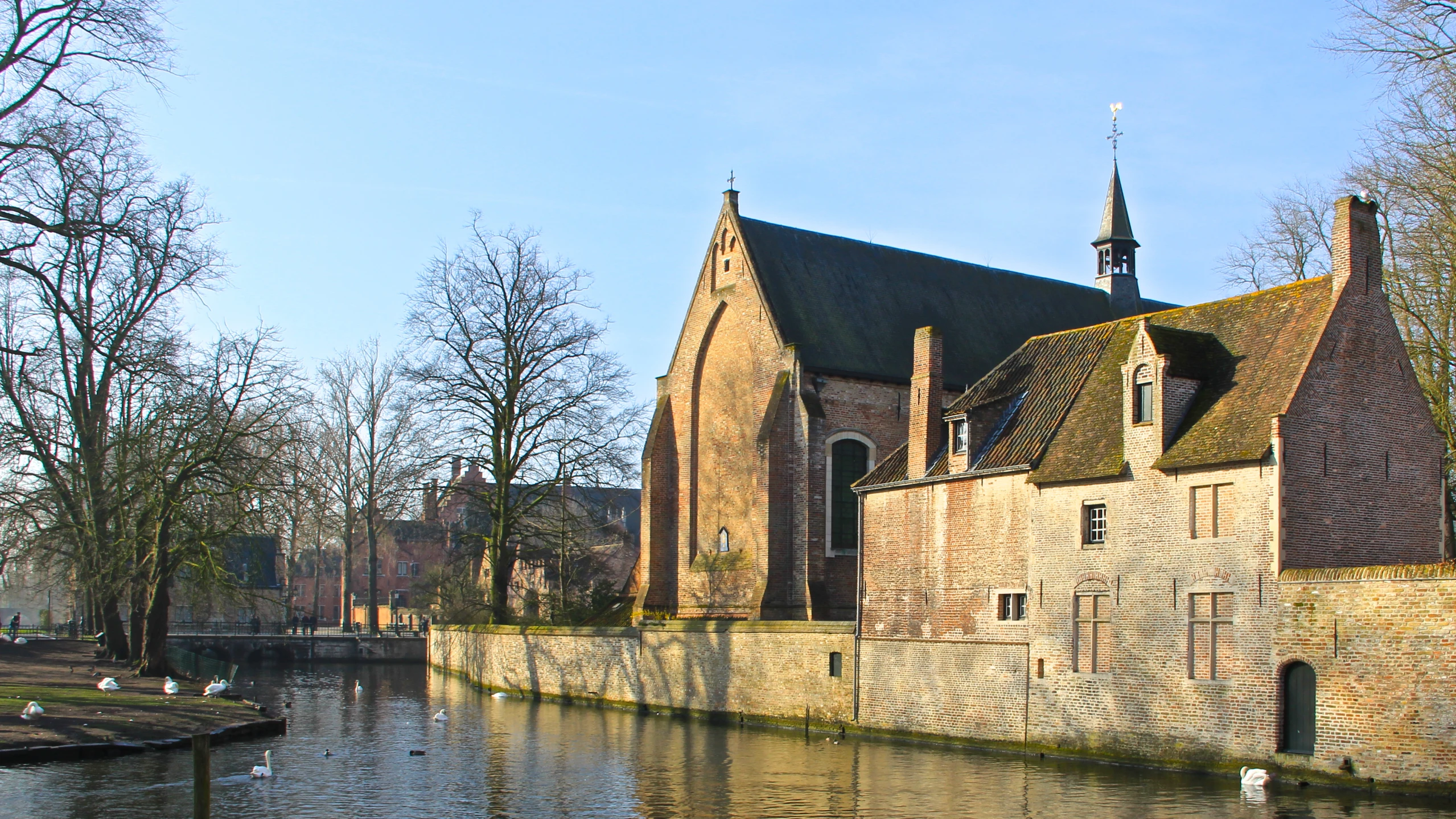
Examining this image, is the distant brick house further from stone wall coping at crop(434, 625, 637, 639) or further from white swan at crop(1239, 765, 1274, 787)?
stone wall coping at crop(434, 625, 637, 639)

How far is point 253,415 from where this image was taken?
30.4 m

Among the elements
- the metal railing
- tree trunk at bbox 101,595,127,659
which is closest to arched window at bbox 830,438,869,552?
tree trunk at bbox 101,595,127,659

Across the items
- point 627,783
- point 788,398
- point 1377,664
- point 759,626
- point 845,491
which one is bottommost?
point 627,783

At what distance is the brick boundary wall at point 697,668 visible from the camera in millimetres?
27969

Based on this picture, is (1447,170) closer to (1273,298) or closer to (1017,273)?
(1273,298)

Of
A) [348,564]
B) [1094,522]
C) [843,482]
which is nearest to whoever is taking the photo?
[1094,522]

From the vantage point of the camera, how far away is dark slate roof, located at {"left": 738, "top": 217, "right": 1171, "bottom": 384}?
34625mm

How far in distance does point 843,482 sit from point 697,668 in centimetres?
617

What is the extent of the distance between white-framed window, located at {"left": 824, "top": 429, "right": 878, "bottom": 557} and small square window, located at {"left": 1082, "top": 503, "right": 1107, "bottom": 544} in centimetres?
1028

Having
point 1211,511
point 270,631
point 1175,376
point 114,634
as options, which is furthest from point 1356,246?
point 270,631

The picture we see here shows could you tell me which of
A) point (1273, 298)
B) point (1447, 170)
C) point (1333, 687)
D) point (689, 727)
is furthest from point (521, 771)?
point (1447, 170)

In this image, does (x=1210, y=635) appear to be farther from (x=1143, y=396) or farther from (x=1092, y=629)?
(x=1143, y=396)

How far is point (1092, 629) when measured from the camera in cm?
2259

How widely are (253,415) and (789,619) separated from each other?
13.9m
